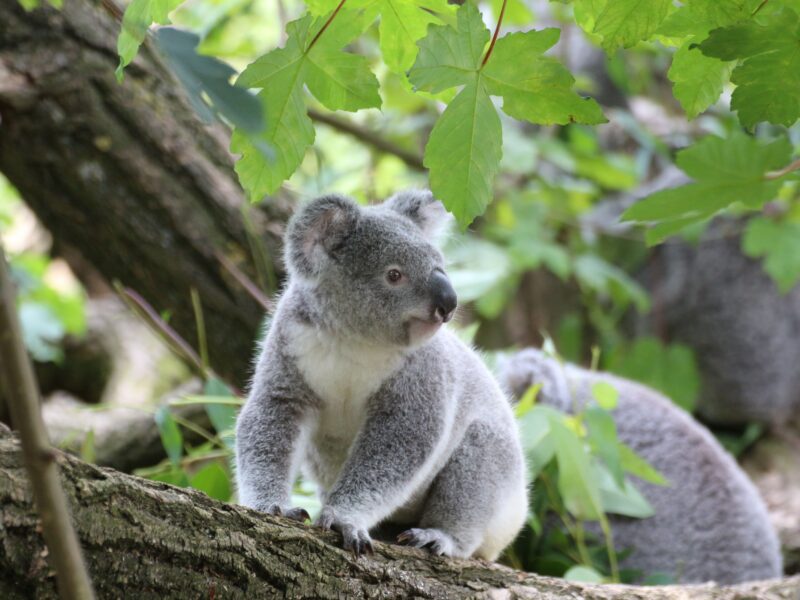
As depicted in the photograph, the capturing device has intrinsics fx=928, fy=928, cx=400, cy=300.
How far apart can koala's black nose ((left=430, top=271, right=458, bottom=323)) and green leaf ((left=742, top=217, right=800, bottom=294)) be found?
2.52 m

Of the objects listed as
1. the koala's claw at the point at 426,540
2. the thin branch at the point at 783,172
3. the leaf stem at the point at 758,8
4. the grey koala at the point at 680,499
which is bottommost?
the grey koala at the point at 680,499

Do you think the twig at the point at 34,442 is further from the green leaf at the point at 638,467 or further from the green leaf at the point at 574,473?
the green leaf at the point at 638,467

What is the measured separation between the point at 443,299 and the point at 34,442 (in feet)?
4.74

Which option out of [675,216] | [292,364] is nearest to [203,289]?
[292,364]

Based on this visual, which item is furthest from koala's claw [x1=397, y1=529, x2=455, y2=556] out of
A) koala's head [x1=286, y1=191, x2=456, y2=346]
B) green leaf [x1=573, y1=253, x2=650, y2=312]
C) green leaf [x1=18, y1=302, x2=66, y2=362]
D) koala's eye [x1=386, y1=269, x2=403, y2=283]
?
green leaf [x1=573, y1=253, x2=650, y2=312]

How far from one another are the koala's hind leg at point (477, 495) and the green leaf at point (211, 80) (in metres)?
1.49

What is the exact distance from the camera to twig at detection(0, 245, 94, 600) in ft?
2.34

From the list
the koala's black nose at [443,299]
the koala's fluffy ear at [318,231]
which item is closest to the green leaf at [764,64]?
the koala's black nose at [443,299]

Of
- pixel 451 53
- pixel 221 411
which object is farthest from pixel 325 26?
pixel 221 411

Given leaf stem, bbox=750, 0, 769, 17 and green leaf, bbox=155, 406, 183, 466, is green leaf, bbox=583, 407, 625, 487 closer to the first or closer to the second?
green leaf, bbox=155, 406, 183, 466

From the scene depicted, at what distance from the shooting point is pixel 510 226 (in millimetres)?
5449

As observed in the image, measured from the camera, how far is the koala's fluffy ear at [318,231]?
226 centimetres

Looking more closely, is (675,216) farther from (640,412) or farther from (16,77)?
(640,412)

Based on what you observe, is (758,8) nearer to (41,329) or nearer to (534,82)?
(534,82)
